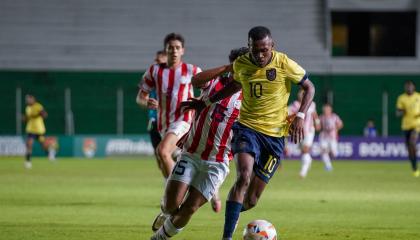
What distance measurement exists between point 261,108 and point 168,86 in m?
3.83

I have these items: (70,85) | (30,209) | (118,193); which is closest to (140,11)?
(70,85)

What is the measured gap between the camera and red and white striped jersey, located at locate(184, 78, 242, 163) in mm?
9805

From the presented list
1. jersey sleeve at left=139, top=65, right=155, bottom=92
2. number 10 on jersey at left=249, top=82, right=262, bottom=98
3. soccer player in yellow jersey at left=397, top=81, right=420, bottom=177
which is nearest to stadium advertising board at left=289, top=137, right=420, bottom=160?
soccer player in yellow jersey at left=397, top=81, right=420, bottom=177

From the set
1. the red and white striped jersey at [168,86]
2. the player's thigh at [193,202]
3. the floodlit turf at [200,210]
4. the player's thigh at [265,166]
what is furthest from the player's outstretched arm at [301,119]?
the red and white striped jersey at [168,86]

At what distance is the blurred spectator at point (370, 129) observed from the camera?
3784 cm

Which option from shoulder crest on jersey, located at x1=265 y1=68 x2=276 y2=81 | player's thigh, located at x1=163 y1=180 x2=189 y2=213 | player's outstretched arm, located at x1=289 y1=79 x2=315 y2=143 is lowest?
player's thigh, located at x1=163 y1=180 x2=189 y2=213

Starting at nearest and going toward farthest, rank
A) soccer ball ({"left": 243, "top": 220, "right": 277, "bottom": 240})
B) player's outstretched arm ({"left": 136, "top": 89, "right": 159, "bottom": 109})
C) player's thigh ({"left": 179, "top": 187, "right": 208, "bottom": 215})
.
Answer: player's thigh ({"left": 179, "top": 187, "right": 208, "bottom": 215}), soccer ball ({"left": 243, "top": 220, "right": 277, "bottom": 240}), player's outstretched arm ({"left": 136, "top": 89, "right": 159, "bottom": 109})

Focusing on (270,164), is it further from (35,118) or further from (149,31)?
(149,31)

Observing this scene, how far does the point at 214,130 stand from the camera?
9.99 m

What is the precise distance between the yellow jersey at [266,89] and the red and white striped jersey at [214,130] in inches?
6.2

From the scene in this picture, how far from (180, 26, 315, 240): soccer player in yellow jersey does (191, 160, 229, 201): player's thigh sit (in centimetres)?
31

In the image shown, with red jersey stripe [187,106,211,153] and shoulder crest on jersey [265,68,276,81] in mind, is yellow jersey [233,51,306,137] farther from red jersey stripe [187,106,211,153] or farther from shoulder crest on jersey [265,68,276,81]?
red jersey stripe [187,106,211,153]

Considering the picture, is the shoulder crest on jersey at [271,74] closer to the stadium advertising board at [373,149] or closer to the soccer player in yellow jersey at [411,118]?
the soccer player in yellow jersey at [411,118]

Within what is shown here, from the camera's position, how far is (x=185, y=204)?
9.55 metres
